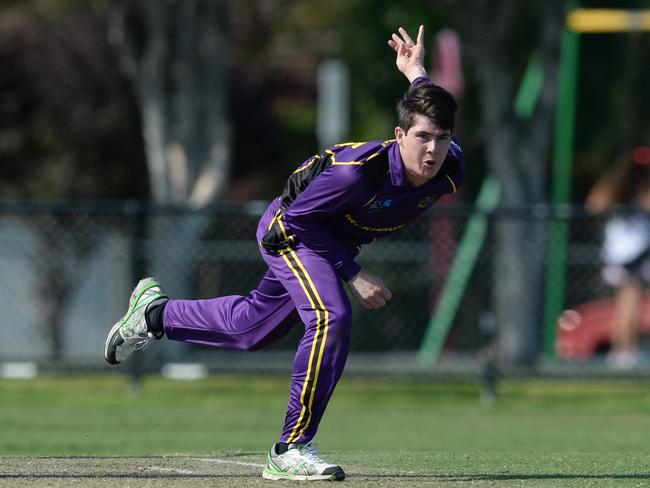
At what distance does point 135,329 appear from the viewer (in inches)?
304

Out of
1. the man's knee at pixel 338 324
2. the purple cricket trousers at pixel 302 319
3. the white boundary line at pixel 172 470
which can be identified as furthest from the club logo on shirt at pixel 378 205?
the white boundary line at pixel 172 470

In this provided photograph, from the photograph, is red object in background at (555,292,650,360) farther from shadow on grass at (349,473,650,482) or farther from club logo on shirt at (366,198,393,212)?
club logo on shirt at (366,198,393,212)

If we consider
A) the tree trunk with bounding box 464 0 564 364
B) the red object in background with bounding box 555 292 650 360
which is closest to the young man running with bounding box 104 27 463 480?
the tree trunk with bounding box 464 0 564 364

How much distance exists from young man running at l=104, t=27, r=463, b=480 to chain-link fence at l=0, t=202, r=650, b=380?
6846mm

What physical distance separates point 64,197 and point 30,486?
1798 centimetres

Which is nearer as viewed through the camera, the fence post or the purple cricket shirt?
the purple cricket shirt

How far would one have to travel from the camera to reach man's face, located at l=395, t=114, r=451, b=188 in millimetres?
6668

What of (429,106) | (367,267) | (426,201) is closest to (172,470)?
(426,201)

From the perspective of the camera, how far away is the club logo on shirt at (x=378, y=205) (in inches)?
269

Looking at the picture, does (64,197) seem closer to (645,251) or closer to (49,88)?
(49,88)

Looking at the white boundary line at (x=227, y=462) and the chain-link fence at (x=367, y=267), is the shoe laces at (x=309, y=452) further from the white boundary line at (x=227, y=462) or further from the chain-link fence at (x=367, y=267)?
the chain-link fence at (x=367, y=267)

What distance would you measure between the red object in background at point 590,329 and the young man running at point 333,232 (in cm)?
1081

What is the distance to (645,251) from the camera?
16.0 m

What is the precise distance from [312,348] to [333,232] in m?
0.66
